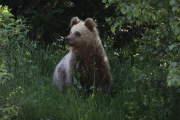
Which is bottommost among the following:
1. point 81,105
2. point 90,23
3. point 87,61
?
point 81,105

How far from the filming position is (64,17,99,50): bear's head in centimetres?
495

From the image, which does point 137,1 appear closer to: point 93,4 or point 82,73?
point 82,73

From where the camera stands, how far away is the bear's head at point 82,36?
4950 millimetres

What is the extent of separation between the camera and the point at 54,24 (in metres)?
6.83

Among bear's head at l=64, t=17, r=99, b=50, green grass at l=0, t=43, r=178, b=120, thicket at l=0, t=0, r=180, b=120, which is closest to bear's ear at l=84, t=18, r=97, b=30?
bear's head at l=64, t=17, r=99, b=50

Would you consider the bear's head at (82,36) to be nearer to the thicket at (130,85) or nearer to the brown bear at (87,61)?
the brown bear at (87,61)

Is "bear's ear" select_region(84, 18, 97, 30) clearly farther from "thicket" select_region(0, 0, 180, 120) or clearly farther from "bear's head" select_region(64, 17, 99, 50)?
"thicket" select_region(0, 0, 180, 120)

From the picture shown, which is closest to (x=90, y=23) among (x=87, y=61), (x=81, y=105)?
(x=87, y=61)

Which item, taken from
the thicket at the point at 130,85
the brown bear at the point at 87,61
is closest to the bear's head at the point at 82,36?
the brown bear at the point at 87,61

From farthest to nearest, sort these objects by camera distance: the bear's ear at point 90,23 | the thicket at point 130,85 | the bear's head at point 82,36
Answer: the bear's ear at point 90,23
the bear's head at point 82,36
the thicket at point 130,85

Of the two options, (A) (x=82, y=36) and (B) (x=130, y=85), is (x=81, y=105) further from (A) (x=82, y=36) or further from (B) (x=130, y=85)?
(A) (x=82, y=36)

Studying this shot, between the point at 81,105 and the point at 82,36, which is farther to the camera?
the point at 82,36

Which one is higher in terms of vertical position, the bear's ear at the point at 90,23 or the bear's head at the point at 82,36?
the bear's ear at the point at 90,23

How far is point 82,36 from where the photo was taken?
5047 millimetres
